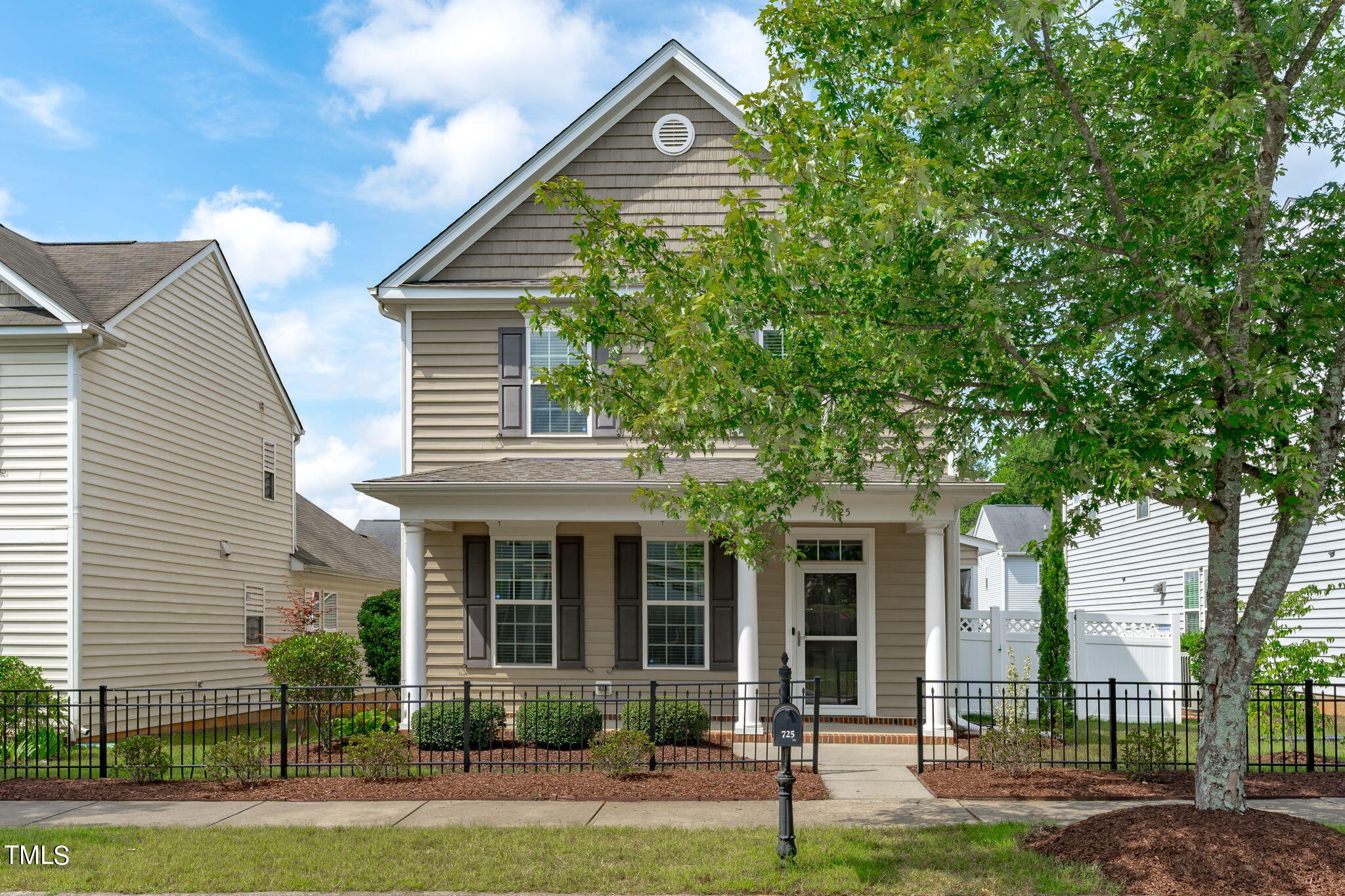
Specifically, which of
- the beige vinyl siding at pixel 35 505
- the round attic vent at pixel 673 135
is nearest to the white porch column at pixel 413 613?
the beige vinyl siding at pixel 35 505

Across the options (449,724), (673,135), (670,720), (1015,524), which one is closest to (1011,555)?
(1015,524)

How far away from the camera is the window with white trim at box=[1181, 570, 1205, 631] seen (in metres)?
20.7

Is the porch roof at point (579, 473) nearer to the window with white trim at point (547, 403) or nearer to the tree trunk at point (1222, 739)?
the window with white trim at point (547, 403)

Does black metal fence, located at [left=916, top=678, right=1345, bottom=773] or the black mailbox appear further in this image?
black metal fence, located at [left=916, top=678, right=1345, bottom=773]

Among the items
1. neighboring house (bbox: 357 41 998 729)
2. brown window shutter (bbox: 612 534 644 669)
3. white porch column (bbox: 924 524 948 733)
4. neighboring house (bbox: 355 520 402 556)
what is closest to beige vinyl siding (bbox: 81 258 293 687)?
neighboring house (bbox: 357 41 998 729)

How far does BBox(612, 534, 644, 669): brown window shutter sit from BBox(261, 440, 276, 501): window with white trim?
10562mm

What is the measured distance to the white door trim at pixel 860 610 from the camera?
14984 mm

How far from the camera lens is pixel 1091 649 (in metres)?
19.2

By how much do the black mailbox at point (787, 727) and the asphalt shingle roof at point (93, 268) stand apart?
491 inches

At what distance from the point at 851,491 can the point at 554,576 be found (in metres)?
4.45

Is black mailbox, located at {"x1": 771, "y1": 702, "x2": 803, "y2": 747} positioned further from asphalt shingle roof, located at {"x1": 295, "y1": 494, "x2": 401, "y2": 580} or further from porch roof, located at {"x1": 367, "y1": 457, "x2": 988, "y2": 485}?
asphalt shingle roof, located at {"x1": 295, "y1": 494, "x2": 401, "y2": 580}

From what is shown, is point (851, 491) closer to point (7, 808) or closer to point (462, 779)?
point (462, 779)

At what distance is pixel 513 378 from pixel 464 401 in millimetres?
811

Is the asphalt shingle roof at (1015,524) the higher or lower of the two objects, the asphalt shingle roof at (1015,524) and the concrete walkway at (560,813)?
the higher
